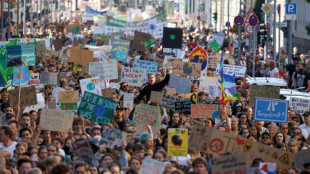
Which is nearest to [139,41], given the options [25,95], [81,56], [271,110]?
[81,56]

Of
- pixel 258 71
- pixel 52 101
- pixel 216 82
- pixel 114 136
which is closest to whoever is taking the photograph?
pixel 114 136

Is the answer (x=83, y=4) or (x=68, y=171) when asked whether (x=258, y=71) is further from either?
(x=83, y=4)

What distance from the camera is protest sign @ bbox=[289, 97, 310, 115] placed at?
17.3m

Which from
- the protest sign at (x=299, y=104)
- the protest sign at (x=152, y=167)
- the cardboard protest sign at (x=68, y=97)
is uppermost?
the protest sign at (x=152, y=167)

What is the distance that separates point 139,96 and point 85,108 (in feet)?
9.09

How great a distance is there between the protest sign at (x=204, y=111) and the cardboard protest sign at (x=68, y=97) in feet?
7.00

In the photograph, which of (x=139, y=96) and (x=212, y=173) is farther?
(x=139, y=96)

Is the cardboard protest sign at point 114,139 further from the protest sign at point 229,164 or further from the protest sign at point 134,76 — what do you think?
the protest sign at point 134,76

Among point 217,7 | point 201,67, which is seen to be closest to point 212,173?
point 201,67

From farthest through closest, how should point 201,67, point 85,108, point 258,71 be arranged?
point 258,71 < point 201,67 < point 85,108

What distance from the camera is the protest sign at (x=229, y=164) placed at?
9.92 metres

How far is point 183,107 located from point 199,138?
402 cm

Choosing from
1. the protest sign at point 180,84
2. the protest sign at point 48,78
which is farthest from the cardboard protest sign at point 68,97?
the protest sign at point 48,78

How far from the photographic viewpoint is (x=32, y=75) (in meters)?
20.0
